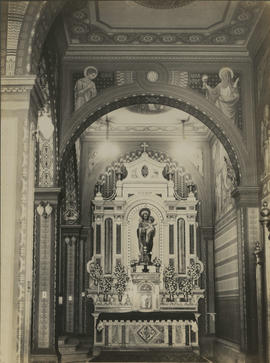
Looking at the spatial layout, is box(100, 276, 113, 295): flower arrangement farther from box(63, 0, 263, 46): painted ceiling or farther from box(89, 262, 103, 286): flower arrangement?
box(63, 0, 263, 46): painted ceiling

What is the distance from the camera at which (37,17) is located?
27.3ft

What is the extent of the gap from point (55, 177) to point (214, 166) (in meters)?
7.26

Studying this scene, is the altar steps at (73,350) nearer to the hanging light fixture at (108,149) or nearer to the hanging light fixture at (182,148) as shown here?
the hanging light fixture at (108,149)

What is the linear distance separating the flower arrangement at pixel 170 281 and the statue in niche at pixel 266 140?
7094mm

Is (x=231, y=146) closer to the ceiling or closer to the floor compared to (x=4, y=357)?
closer to the ceiling

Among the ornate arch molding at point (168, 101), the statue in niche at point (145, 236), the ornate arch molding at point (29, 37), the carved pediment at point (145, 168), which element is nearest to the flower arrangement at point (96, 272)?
the statue in niche at point (145, 236)

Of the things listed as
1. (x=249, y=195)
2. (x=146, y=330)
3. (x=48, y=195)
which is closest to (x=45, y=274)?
(x=48, y=195)

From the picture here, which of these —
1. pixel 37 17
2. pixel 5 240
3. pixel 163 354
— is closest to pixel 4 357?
A: pixel 5 240

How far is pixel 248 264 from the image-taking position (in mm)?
11820

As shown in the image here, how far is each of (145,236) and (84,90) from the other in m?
6.65

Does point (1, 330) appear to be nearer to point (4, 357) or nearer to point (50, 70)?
point (4, 357)

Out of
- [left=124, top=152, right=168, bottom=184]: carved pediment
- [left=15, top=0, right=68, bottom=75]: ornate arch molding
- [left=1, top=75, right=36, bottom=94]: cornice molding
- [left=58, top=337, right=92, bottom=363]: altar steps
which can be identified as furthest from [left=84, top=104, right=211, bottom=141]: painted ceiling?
[left=1, top=75, right=36, bottom=94]: cornice molding

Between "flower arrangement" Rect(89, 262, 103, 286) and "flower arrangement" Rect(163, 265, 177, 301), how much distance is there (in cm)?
183

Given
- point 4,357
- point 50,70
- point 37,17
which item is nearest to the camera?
point 4,357
